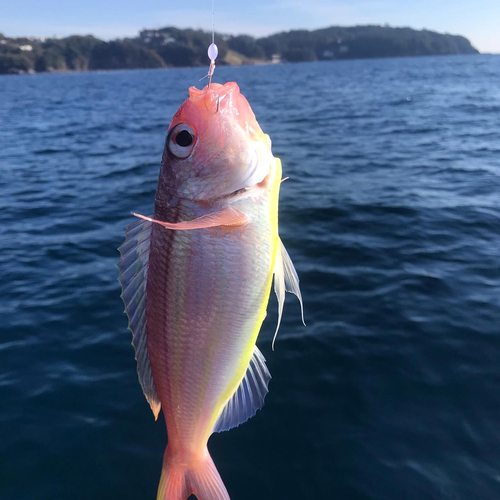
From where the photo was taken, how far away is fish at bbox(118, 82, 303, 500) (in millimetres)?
1893

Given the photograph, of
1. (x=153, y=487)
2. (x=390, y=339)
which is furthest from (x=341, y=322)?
(x=153, y=487)

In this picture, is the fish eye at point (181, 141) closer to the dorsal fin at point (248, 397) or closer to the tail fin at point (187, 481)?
the dorsal fin at point (248, 397)

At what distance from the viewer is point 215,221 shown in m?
1.78

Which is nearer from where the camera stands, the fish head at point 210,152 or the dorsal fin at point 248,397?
the fish head at point 210,152

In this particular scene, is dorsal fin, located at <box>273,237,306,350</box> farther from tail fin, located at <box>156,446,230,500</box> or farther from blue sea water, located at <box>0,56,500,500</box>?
blue sea water, located at <box>0,56,500,500</box>

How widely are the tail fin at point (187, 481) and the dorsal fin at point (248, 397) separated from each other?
0.20 metres

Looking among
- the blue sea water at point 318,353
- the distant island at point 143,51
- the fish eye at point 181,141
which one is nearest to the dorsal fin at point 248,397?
the fish eye at point 181,141

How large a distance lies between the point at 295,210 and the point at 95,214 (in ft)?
16.7

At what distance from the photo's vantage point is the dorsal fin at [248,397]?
2234mm

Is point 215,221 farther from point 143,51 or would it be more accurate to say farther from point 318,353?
point 143,51

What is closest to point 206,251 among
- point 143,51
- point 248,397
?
point 248,397

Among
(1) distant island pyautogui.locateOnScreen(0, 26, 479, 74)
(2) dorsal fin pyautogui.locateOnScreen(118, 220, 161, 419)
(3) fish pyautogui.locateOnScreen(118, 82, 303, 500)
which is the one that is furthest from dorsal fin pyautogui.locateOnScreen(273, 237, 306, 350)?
(1) distant island pyautogui.locateOnScreen(0, 26, 479, 74)

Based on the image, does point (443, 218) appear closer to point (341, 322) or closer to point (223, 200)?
point (341, 322)

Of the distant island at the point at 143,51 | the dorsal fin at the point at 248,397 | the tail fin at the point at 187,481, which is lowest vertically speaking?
A: the tail fin at the point at 187,481
